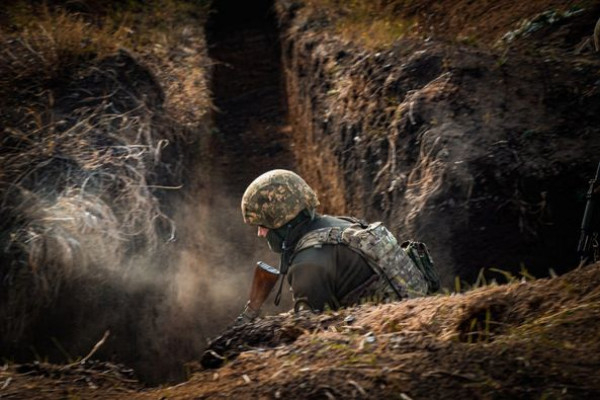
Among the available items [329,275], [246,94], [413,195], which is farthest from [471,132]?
[246,94]

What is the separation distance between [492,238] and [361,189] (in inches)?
70.3

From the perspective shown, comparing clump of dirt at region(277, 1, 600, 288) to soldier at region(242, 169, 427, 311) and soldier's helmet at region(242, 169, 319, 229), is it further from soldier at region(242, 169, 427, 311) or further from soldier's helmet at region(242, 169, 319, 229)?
soldier's helmet at region(242, 169, 319, 229)

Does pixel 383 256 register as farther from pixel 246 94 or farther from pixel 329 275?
pixel 246 94

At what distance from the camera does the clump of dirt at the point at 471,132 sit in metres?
7.73

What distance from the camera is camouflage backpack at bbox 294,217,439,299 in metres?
6.24

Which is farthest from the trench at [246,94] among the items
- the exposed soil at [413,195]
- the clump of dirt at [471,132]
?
the clump of dirt at [471,132]

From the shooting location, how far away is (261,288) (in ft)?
22.0

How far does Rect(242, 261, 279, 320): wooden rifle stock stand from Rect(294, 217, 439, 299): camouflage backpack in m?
0.41

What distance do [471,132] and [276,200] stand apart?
2.48 m

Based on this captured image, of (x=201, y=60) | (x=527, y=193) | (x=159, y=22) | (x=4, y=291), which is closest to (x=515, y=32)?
(x=527, y=193)

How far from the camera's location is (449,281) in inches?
302

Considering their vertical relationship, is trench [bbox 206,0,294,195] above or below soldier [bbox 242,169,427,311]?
above

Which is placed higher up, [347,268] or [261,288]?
[347,268]

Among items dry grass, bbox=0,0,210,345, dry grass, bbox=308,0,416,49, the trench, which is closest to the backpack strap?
dry grass, bbox=0,0,210,345
